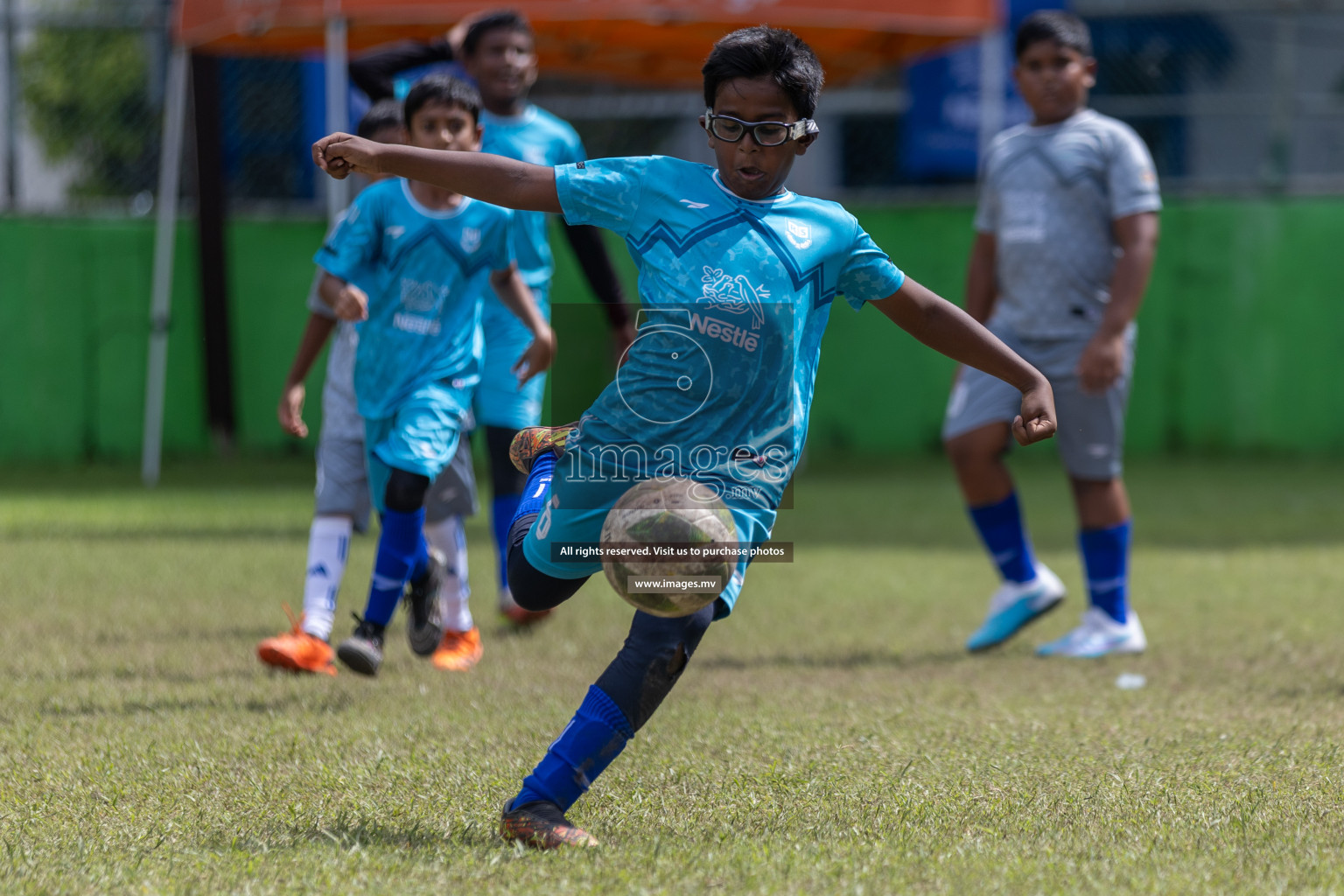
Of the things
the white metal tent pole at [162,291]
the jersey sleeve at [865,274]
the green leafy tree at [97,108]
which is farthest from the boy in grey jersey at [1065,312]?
the green leafy tree at [97,108]

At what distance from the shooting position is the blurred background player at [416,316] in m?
4.48

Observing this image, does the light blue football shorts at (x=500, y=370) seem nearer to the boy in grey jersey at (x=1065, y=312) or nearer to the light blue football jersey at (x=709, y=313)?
the boy in grey jersey at (x=1065, y=312)

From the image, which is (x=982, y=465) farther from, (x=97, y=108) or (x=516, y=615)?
(x=97, y=108)

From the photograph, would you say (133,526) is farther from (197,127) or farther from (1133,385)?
(1133,385)

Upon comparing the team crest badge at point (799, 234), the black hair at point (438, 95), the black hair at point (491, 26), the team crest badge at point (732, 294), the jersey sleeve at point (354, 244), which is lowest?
the jersey sleeve at point (354, 244)

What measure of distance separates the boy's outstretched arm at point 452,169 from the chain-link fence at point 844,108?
8905 millimetres

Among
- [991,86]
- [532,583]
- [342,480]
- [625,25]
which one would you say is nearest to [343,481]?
[342,480]

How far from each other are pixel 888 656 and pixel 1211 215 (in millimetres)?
7810

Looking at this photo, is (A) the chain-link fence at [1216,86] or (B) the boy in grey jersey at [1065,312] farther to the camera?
(A) the chain-link fence at [1216,86]

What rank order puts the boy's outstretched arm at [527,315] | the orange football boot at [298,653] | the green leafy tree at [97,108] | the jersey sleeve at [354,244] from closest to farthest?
the orange football boot at [298,653]
the jersey sleeve at [354,244]
the boy's outstretched arm at [527,315]
the green leafy tree at [97,108]

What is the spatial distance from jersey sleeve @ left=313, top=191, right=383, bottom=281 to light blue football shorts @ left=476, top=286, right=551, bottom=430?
0.83 metres

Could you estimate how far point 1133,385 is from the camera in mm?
11836

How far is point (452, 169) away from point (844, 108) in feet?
36.4

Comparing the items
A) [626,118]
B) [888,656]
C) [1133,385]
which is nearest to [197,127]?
[626,118]
